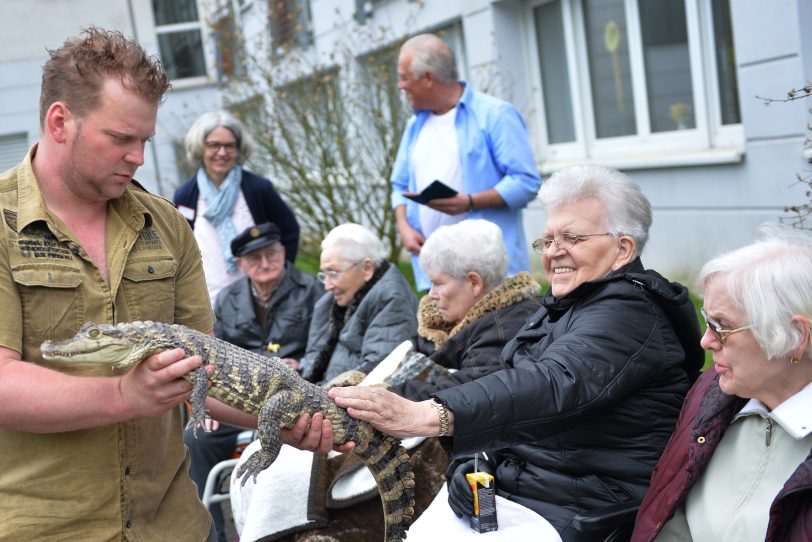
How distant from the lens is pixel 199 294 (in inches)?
114

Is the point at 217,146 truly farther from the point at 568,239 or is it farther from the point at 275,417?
the point at 275,417

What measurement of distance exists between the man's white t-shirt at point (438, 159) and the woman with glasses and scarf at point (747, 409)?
10.4ft

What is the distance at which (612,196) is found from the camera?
11.0ft

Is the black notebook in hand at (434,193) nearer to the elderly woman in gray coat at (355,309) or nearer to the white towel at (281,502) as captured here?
the elderly woman in gray coat at (355,309)

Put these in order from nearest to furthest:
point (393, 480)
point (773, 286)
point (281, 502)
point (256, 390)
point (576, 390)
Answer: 1. point (773, 286)
2. point (576, 390)
3. point (256, 390)
4. point (393, 480)
5. point (281, 502)

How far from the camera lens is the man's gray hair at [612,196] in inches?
131

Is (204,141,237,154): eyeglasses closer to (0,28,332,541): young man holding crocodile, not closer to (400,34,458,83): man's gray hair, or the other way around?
(400,34,458,83): man's gray hair

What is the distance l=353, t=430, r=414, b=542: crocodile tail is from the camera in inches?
126

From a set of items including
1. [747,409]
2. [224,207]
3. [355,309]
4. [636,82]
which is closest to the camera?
[747,409]

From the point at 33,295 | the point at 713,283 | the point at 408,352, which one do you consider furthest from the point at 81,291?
the point at 408,352

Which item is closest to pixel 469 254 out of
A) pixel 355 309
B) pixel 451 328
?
pixel 451 328

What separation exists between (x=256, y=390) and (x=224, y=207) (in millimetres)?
3681

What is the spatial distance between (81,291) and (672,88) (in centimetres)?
678

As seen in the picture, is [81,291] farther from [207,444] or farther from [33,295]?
[207,444]
